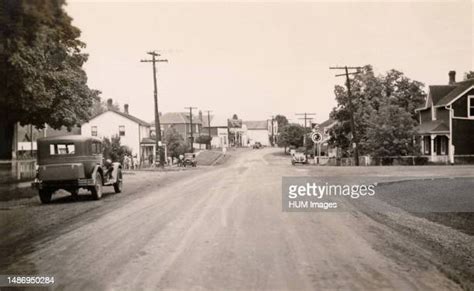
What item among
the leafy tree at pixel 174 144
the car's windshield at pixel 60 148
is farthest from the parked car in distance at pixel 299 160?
the leafy tree at pixel 174 144

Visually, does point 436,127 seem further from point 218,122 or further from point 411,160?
point 218,122

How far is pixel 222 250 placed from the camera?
5781 mm

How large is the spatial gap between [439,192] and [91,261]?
6288 mm

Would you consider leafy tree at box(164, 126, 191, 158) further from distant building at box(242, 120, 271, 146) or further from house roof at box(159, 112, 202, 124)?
distant building at box(242, 120, 271, 146)

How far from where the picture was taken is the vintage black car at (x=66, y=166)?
9906 millimetres

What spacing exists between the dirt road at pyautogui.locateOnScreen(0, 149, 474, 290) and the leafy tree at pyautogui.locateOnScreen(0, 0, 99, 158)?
1722 mm

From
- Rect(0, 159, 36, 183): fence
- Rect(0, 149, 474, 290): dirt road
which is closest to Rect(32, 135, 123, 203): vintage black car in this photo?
Rect(0, 159, 36, 183): fence

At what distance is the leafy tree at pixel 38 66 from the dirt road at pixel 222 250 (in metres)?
1.72

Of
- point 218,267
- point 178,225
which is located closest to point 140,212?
point 178,225

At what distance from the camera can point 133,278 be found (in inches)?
193

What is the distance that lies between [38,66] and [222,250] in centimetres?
370

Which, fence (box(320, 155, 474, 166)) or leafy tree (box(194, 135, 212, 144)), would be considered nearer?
fence (box(320, 155, 474, 166))

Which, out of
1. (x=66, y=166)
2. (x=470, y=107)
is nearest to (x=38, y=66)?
(x=66, y=166)

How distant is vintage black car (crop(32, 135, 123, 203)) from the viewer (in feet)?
32.5
